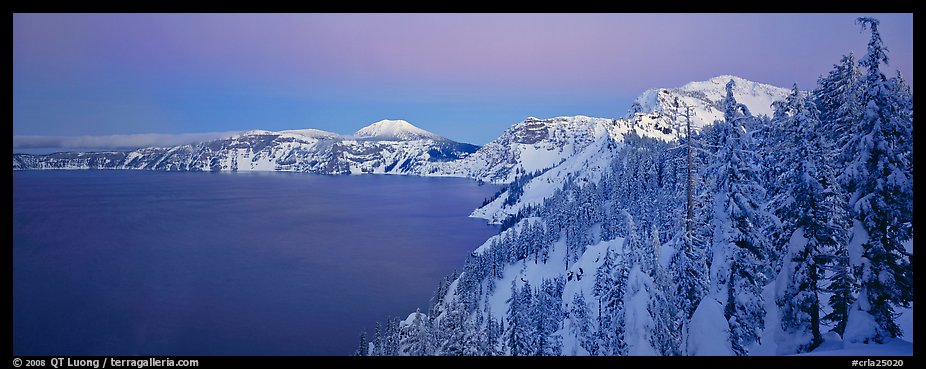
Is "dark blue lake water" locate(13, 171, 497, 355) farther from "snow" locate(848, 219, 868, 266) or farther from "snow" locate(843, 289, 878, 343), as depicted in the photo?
"snow" locate(848, 219, 868, 266)

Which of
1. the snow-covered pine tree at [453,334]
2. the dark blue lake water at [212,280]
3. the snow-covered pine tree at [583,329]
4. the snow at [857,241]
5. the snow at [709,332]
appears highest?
the snow at [857,241]

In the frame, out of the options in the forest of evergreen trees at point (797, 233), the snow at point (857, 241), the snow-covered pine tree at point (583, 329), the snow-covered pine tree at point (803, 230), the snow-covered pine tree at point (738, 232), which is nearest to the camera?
the forest of evergreen trees at point (797, 233)

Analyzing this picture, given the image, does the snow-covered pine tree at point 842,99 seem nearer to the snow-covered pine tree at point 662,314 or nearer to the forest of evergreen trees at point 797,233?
the forest of evergreen trees at point 797,233

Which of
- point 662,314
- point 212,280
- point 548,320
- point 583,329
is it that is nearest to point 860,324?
point 662,314

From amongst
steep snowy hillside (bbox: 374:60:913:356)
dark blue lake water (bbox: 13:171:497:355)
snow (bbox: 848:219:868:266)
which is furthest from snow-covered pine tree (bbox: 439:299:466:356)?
dark blue lake water (bbox: 13:171:497:355)

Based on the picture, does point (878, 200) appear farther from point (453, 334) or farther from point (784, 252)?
point (453, 334)

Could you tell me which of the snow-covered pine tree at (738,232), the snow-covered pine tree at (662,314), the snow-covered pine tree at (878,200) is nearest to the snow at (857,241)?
the snow-covered pine tree at (878,200)
